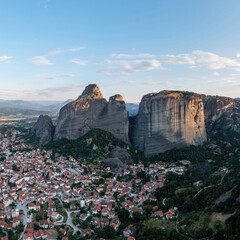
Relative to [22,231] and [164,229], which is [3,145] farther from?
[164,229]

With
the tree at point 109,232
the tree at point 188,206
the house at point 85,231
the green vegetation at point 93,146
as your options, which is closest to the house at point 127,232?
the tree at point 109,232

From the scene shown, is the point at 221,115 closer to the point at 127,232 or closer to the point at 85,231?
the point at 127,232

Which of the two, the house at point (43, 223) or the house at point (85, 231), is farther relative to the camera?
the house at point (43, 223)

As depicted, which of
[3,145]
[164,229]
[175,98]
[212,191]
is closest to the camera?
[164,229]

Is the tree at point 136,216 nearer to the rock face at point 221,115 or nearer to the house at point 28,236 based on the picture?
the house at point 28,236

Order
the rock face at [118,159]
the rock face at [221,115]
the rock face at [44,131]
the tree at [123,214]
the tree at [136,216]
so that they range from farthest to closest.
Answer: the rock face at [221,115] < the rock face at [44,131] < the rock face at [118,159] < the tree at [123,214] < the tree at [136,216]

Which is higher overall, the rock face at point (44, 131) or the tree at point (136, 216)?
the rock face at point (44, 131)

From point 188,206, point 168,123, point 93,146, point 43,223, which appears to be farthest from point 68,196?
point 168,123

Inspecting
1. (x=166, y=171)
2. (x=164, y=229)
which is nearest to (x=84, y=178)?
(x=166, y=171)
